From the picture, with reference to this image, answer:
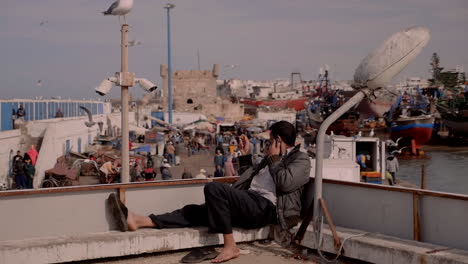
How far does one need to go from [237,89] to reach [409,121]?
124672mm

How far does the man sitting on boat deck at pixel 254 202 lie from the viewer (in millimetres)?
5039

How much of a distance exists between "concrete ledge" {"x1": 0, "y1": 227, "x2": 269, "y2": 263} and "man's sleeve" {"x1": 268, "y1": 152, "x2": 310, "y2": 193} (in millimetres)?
602

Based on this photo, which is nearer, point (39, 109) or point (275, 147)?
point (275, 147)

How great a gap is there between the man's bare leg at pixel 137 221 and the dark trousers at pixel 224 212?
53 millimetres

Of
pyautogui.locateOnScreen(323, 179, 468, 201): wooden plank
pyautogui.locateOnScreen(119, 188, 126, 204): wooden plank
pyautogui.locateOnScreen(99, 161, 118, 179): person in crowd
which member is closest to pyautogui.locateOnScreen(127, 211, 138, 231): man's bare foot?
pyautogui.locateOnScreen(119, 188, 126, 204): wooden plank

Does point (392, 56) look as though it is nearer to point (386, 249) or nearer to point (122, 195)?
point (386, 249)

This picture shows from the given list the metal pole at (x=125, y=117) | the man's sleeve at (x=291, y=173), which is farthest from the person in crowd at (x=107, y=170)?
the man's sleeve at (x=291, y=173)

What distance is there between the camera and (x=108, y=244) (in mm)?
5020

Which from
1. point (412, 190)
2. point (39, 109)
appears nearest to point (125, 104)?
point (412, 190)

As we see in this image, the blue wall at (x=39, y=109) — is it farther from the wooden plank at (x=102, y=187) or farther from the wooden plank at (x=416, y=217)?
the wooden plank at (x=416, y=217)

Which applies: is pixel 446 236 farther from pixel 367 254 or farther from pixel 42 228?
pixel 42 228

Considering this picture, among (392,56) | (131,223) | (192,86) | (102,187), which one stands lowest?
(131,223)

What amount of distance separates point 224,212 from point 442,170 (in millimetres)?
38184

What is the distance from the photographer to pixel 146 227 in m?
5.39
